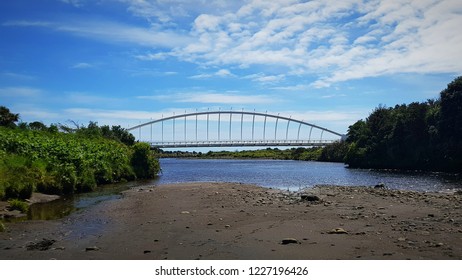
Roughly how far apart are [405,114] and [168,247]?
243 feet

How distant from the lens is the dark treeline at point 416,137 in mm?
58562

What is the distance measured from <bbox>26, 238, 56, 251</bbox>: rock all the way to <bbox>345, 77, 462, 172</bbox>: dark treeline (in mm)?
57660

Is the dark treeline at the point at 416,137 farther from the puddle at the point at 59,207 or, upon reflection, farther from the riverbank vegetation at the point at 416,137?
the puddle at the point at 59,207

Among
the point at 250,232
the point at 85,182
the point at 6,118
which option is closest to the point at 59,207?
the point at 85,182

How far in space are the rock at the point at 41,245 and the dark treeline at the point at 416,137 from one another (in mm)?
57660

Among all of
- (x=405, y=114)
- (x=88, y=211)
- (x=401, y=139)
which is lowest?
(x=88, y=211)

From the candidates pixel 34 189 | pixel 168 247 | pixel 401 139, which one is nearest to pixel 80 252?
pixel 168 247

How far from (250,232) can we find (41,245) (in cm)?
597

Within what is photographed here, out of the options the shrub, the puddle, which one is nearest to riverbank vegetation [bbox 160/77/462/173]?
the shrub

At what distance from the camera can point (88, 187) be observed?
29.1m

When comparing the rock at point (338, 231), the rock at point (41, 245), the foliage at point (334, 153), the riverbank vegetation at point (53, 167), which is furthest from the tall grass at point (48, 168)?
the foliage at point (334, 153)

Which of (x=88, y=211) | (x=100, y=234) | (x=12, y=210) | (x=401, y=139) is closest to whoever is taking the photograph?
(x=100, y=234)
